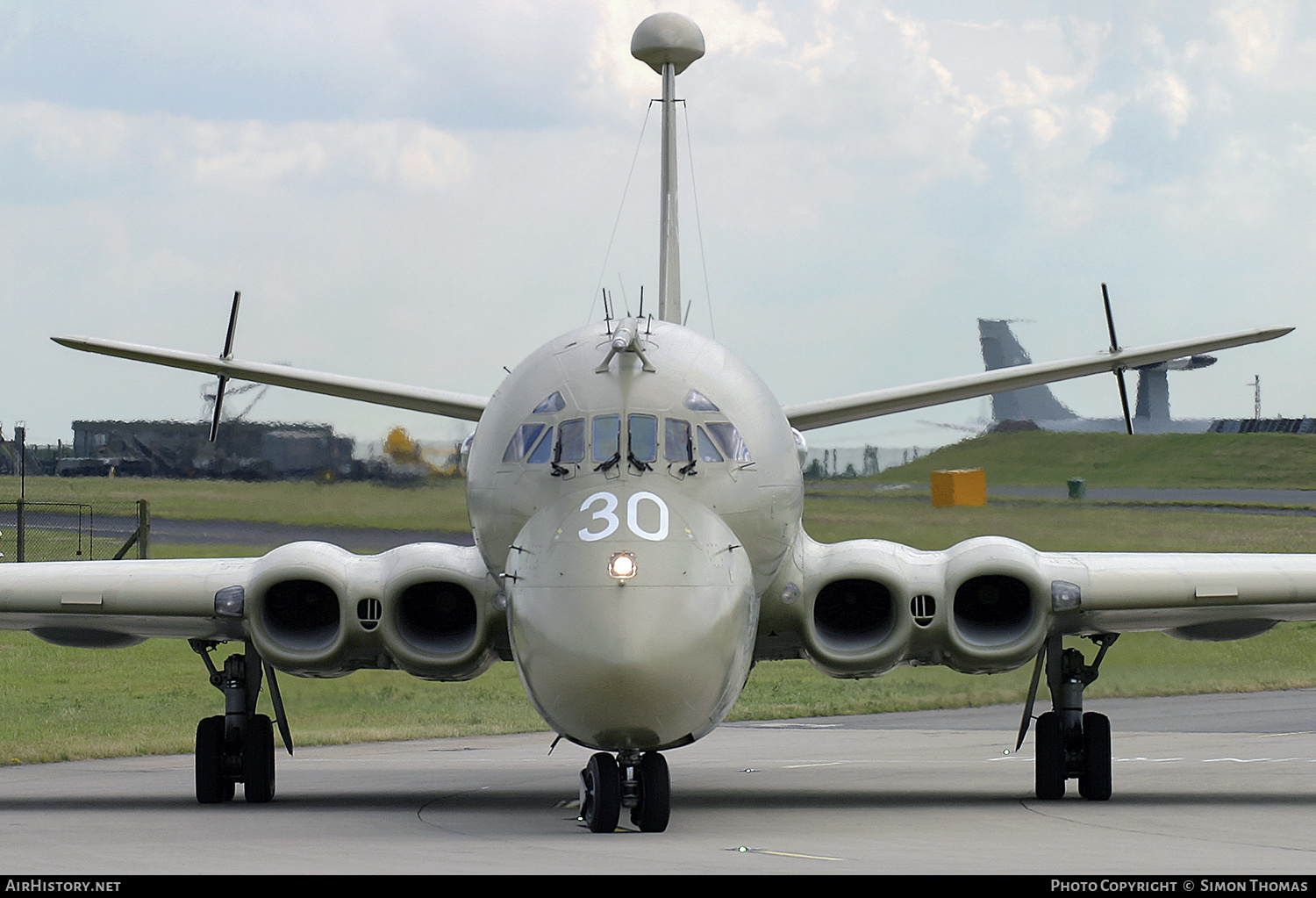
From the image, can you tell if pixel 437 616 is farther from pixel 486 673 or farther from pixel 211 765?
pixel 486 673

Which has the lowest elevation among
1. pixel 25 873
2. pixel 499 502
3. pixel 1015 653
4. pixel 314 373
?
pixel 25 873

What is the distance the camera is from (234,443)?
26828 mm

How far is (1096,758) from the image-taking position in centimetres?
1430

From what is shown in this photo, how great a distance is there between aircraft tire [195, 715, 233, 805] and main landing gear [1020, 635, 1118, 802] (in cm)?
613

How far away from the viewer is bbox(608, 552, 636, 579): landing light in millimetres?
10531

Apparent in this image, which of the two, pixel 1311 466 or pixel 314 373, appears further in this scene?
pixel 1311 466

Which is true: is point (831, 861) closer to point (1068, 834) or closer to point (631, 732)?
point (631, 732)

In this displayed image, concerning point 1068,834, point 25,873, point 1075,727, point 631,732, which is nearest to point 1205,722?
point 1075,727

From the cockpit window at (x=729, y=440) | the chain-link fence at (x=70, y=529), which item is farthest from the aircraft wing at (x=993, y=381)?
the chain-link fence at (x=70, y=529)

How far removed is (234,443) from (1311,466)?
23262 millimetres

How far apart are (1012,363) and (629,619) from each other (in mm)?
21909

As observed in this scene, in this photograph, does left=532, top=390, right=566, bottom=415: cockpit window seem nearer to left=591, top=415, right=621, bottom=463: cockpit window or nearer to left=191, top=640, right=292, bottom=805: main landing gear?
left=591, top=415, right=621, bottom=463: cockpit window

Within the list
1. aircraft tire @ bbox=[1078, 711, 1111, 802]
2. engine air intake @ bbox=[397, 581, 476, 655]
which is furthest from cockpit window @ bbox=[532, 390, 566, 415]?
aircraft tire @ bbox=[1078, 711, 1111, 802]

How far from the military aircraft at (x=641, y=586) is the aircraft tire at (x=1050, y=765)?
0.08 feet
